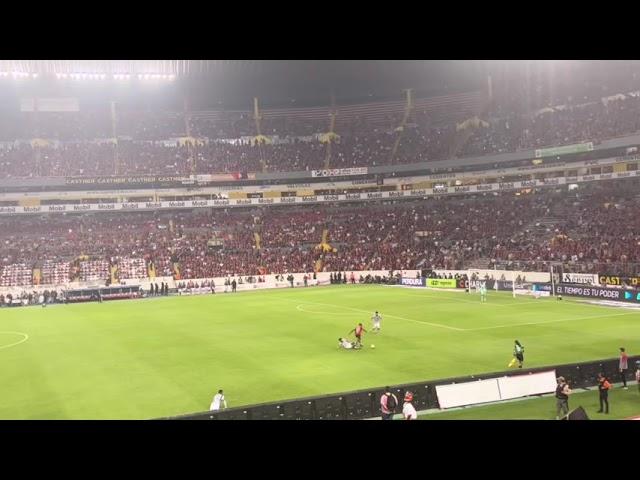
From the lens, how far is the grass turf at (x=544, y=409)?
17.1 m

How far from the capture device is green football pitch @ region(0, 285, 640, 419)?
785 inches

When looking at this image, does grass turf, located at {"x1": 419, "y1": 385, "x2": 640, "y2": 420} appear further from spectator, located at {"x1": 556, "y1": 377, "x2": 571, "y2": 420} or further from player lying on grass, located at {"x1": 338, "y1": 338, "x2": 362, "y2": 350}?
player lying on grass, located at {"x1": 338, "y1": 338, "x2": 362, "y2": 350}

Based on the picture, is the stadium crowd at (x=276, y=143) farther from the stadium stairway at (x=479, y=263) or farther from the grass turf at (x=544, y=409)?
the grass turf at (x=544, y=409)

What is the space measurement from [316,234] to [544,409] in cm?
5461

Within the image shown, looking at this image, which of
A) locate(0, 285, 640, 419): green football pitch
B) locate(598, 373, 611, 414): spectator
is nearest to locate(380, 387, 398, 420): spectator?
locate(0, 285, 640, 419): green football pitch

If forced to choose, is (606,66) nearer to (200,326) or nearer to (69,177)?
(200,326)

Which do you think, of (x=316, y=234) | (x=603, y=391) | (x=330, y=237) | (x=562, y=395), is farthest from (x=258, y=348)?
(x=316, y=234)

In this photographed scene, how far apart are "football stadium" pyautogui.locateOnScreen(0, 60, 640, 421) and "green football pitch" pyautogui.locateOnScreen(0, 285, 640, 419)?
0.59ft

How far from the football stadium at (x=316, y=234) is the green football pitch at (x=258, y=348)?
0.18 m

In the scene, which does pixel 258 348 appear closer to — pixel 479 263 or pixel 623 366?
pixel 623 366

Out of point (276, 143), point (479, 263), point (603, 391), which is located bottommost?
point (603, 391)

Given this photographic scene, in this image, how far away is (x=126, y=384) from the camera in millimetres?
21234

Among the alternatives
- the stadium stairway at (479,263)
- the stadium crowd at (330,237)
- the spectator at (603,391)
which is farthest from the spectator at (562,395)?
the stadium stairway at (479,263)

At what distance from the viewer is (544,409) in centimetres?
1786
